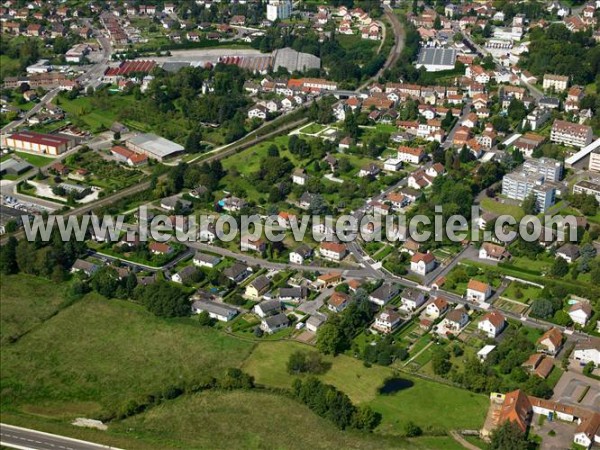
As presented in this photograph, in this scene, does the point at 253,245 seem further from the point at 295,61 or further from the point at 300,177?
the point at 295,61

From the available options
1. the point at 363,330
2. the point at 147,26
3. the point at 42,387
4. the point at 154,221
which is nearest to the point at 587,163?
the point at 363,330

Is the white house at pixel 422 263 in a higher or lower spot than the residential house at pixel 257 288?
higher

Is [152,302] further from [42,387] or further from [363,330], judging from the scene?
[363,330]

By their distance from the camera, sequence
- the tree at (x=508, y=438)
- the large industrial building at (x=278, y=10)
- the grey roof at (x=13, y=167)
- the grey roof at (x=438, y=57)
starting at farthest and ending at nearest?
the large industrial building at (x=278, y=10)
the grey roof at (x=438, y=57)
the grey roof at (x=13, y=167)
the tree at (x=508, y=438)

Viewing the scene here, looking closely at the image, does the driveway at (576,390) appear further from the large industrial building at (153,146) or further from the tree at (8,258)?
the large industrial building at (153,146)

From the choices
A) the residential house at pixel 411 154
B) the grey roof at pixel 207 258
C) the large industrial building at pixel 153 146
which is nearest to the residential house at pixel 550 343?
the grey roof at pixel 207 258

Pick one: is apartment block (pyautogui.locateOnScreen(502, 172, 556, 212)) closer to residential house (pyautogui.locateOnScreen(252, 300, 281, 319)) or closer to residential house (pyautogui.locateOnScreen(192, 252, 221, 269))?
residential house (pyautogui.locateOnScreen(252, 300, 281, 319))
